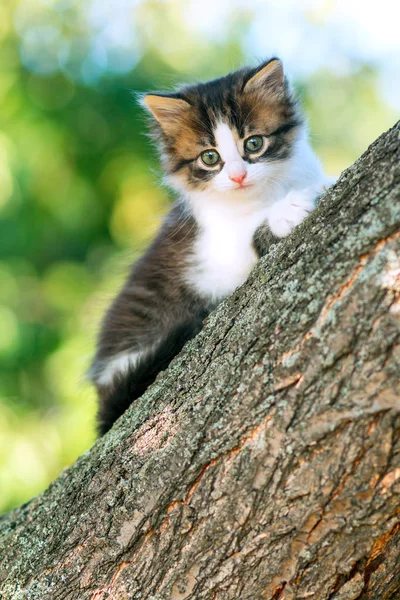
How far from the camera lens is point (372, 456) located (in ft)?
4.65

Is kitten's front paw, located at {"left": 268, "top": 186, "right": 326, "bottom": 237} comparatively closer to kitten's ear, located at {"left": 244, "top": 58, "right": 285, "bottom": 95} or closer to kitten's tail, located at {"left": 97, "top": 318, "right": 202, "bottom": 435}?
kitten's tail, located at {"left": 97, "top": 318, "right": 202, "bottom": 435}

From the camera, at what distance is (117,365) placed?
2867mm

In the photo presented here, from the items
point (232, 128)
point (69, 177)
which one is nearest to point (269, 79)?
point (232, 128)

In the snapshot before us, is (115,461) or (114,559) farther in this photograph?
(115,461)

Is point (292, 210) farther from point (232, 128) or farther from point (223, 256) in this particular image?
point (232, 128)

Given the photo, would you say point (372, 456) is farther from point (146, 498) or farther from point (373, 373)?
point (146, 498)

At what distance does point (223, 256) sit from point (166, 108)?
0.84m

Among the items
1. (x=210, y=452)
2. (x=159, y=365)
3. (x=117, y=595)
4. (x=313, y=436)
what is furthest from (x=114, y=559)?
(x=159, y=365)

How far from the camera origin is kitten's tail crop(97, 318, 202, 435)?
2.54m

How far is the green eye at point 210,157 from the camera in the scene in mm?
2896

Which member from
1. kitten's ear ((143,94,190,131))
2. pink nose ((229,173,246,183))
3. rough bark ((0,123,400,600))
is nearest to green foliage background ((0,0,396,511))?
kitten's ear ((143,94,190,131))

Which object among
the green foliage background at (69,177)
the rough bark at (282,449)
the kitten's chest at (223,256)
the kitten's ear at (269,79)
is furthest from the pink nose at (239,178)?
the green foliage background at (69,177)

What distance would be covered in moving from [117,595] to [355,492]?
2.40ft

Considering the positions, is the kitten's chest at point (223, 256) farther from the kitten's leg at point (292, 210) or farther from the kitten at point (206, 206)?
the kitten's leg at point (292, 210)
